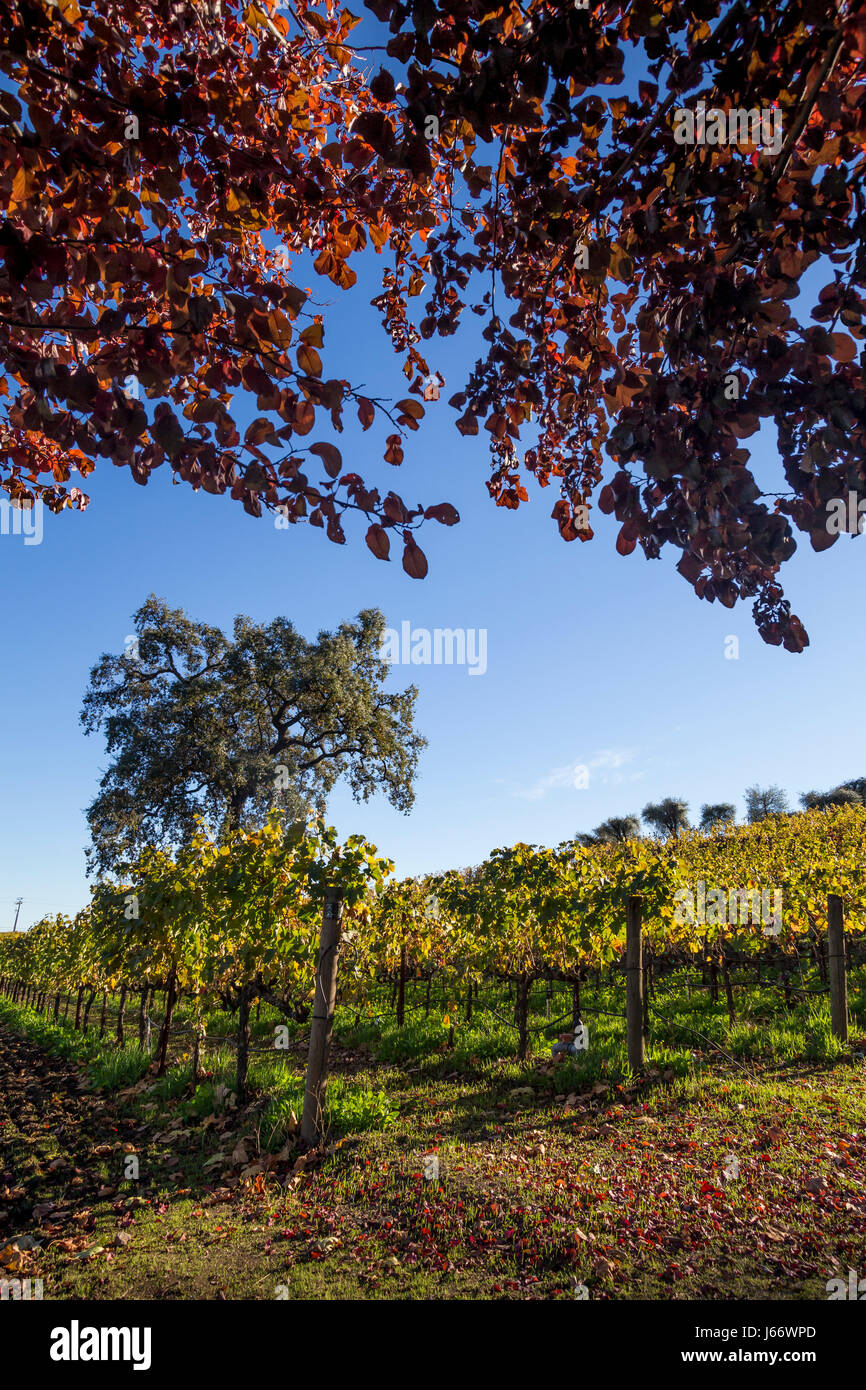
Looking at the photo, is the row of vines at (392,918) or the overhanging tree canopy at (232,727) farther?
the overhanging tree canopy at (232,727)

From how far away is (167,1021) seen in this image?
1025cm

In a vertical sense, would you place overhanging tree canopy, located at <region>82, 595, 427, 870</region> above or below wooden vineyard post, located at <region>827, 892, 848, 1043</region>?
above

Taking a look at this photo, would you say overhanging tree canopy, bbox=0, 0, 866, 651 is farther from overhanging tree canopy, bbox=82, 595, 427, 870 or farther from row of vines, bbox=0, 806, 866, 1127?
overhanging tree canopy, bbox=82, 595, 427, 870

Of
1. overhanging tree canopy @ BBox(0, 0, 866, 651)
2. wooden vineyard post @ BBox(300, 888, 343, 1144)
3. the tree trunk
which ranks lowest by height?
the tree trunk

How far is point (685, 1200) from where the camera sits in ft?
14.9

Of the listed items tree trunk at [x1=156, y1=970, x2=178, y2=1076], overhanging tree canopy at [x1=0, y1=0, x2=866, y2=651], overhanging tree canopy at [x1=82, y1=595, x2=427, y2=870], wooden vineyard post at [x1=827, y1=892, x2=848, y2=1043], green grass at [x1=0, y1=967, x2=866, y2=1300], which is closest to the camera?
overhanging tree canopy at [x1=0, y1=0, x2=866, y2=651]

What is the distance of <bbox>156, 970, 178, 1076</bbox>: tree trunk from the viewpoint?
9.92 meters

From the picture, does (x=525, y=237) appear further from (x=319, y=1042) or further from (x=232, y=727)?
(x=232, y=727)

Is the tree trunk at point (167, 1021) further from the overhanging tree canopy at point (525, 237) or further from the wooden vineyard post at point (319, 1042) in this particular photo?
the overhanging tree canopy at point (525, 237)

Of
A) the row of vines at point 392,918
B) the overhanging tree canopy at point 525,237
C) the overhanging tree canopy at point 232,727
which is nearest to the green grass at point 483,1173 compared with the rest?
the row of vines at point 392,918

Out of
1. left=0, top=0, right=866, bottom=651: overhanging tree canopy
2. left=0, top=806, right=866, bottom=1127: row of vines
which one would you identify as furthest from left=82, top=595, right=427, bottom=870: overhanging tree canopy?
left=0, top=0, right=866, bottom=651: overhanging tree canopy

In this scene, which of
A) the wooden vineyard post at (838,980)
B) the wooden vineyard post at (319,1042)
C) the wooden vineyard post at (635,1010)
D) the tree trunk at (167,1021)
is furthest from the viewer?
the tree trunk at (167,1021)

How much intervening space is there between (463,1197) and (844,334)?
553cm

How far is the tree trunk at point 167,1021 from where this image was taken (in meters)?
9.92
